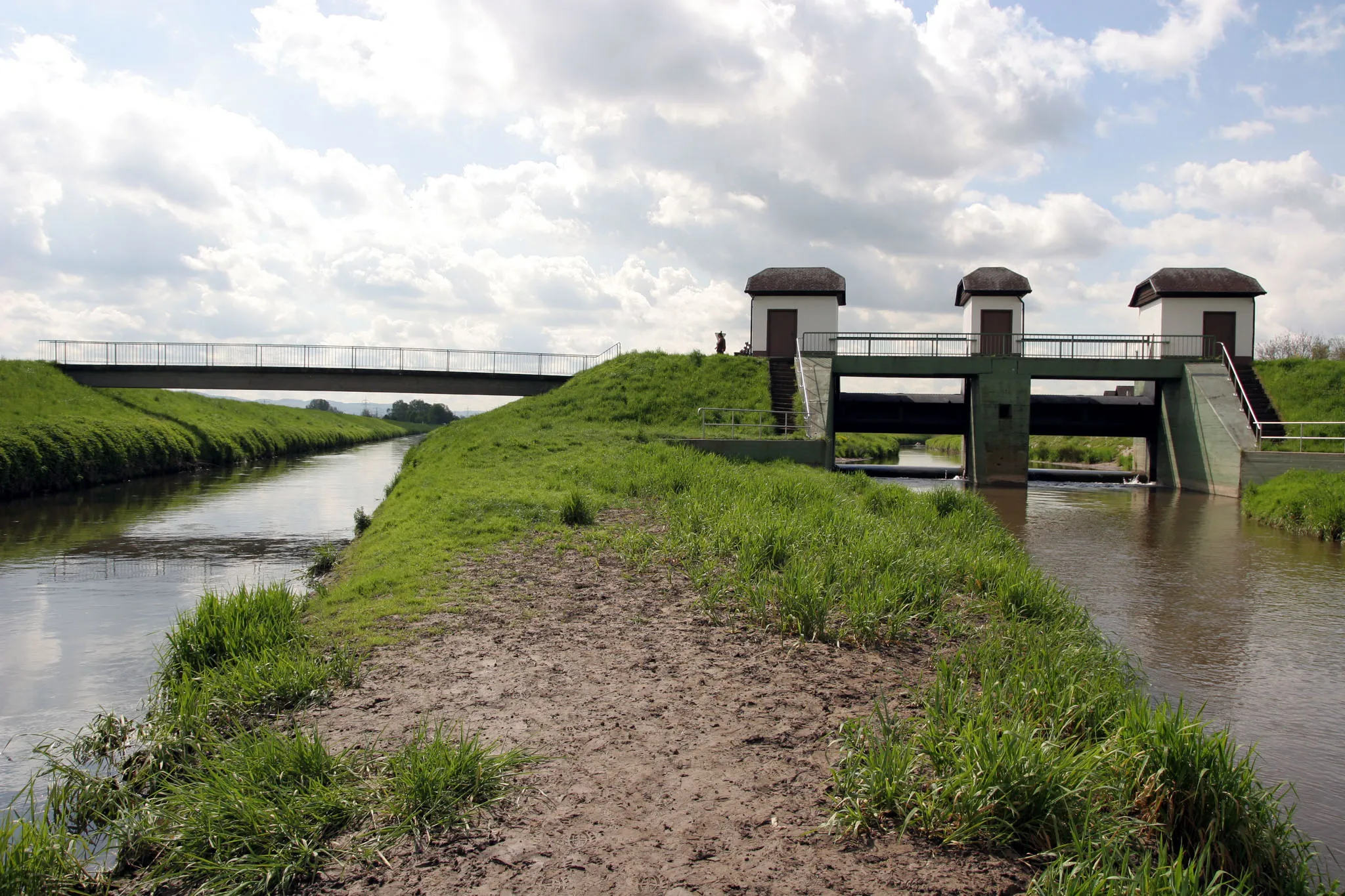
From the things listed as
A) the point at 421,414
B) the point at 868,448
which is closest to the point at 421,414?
the point at 421,414

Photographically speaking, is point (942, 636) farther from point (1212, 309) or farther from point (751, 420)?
point (1212, 309)

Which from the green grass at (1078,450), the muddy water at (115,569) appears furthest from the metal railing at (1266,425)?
the muddy water at (115,569)

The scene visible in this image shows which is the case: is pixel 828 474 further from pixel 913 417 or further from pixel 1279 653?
pixel 913 417

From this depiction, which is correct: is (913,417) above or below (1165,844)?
above

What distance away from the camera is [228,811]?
156 inches

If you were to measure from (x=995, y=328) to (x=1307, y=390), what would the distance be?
36.8ft

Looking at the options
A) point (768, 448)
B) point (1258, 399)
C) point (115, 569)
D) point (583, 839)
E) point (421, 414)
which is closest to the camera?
point (583, 839)

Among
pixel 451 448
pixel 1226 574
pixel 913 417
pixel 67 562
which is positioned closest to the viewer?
pixel 1226 574

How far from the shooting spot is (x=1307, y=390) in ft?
102

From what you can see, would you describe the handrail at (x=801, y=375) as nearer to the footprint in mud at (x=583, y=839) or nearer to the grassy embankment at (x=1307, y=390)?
the grassy embankment at (x=1307, y=390)

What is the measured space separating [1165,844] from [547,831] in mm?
2756

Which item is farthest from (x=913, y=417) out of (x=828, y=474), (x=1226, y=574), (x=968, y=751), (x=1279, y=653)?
(x=968, y=751)

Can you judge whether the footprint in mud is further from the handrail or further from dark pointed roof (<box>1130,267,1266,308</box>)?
dark pointed roof (<box>1130,267,1266,308</box>)

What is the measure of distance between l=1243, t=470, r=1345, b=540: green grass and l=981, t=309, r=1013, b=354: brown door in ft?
43.5
